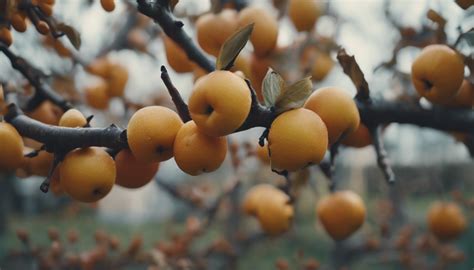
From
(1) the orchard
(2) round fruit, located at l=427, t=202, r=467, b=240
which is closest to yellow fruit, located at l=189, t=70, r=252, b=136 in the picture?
(1) the orchard

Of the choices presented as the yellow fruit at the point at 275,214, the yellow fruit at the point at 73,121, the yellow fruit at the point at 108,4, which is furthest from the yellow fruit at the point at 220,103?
the yellow fruit at the point at 275,214

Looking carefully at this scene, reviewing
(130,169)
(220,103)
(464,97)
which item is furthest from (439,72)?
(130,169)

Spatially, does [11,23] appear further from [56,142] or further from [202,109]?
[202,109]

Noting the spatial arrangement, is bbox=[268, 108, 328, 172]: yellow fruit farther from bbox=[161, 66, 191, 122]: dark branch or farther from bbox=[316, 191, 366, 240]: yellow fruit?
bbox=[316, 191, 366, 240]: yellow fruit

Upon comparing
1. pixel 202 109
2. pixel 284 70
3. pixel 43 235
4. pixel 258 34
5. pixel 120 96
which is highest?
pixel 202 109

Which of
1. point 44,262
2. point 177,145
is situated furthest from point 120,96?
point 177,145
